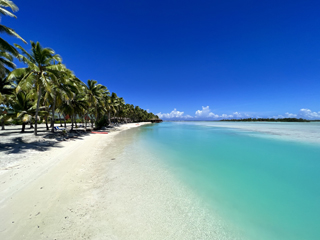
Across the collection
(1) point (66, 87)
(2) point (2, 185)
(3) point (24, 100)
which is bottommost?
(2) point (2, 185)

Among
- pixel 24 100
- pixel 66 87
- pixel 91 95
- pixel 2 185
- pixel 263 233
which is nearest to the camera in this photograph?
pixel 263 233

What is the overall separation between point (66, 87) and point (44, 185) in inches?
641

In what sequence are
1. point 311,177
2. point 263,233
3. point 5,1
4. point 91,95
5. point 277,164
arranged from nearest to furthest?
point 263,233 < point 311,177 < point 5,1 < point 277,164 < point 91,95

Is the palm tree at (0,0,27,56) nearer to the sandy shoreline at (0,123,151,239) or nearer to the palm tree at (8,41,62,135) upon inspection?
the palm tree at (8,41,62,135)

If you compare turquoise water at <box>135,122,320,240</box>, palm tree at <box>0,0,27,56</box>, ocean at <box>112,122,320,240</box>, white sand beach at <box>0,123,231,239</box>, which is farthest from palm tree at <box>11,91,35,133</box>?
turquoise water at <box>135,122,320,240</box>

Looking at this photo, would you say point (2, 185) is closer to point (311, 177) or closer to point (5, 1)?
point (5, 1)

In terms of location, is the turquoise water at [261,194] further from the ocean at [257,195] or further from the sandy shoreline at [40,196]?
the sandy shoreline at [40,196]

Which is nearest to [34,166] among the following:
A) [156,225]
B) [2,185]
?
[2,185]

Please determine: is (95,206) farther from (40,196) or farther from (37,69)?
(37,69)

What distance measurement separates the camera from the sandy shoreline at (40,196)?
313cm

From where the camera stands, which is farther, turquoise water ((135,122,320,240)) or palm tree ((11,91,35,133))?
palm tree ((11,91,35,133))

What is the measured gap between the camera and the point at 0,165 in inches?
246

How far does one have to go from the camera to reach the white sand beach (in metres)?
3.18

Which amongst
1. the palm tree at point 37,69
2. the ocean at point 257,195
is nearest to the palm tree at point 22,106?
the palm tree at point 37,69
